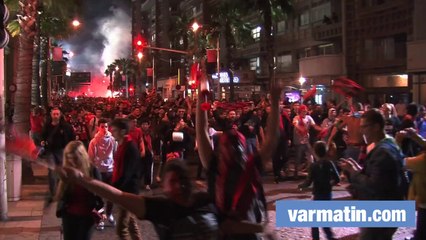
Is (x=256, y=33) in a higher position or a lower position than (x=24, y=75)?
higher

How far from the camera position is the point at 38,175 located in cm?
1365

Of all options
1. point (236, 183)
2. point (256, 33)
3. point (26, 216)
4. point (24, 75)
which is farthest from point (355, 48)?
point (236, 183)

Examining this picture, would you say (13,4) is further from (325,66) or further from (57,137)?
(325,66)

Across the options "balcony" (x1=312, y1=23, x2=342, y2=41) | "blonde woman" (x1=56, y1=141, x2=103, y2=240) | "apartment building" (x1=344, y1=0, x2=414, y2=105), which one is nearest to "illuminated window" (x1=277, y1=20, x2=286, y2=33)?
"balcony" (x1=312, y1=23, x2=342, y2=41)

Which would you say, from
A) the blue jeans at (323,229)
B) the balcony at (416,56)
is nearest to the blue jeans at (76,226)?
the blue jeans at (323,229)

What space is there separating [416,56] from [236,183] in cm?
2860

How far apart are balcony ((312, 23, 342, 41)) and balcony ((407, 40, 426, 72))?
32.1ft

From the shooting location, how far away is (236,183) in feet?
13.3

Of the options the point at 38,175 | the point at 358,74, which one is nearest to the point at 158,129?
the point at 38,175

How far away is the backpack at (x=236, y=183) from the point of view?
4.01 metres

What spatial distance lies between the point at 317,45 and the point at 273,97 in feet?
141

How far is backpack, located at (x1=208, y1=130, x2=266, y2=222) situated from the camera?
13.1 feet

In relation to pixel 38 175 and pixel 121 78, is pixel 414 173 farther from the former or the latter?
pixel 121 78

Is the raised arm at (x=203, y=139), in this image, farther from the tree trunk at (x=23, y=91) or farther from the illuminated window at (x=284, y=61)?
the illuminated window at (x=284, y=61)
